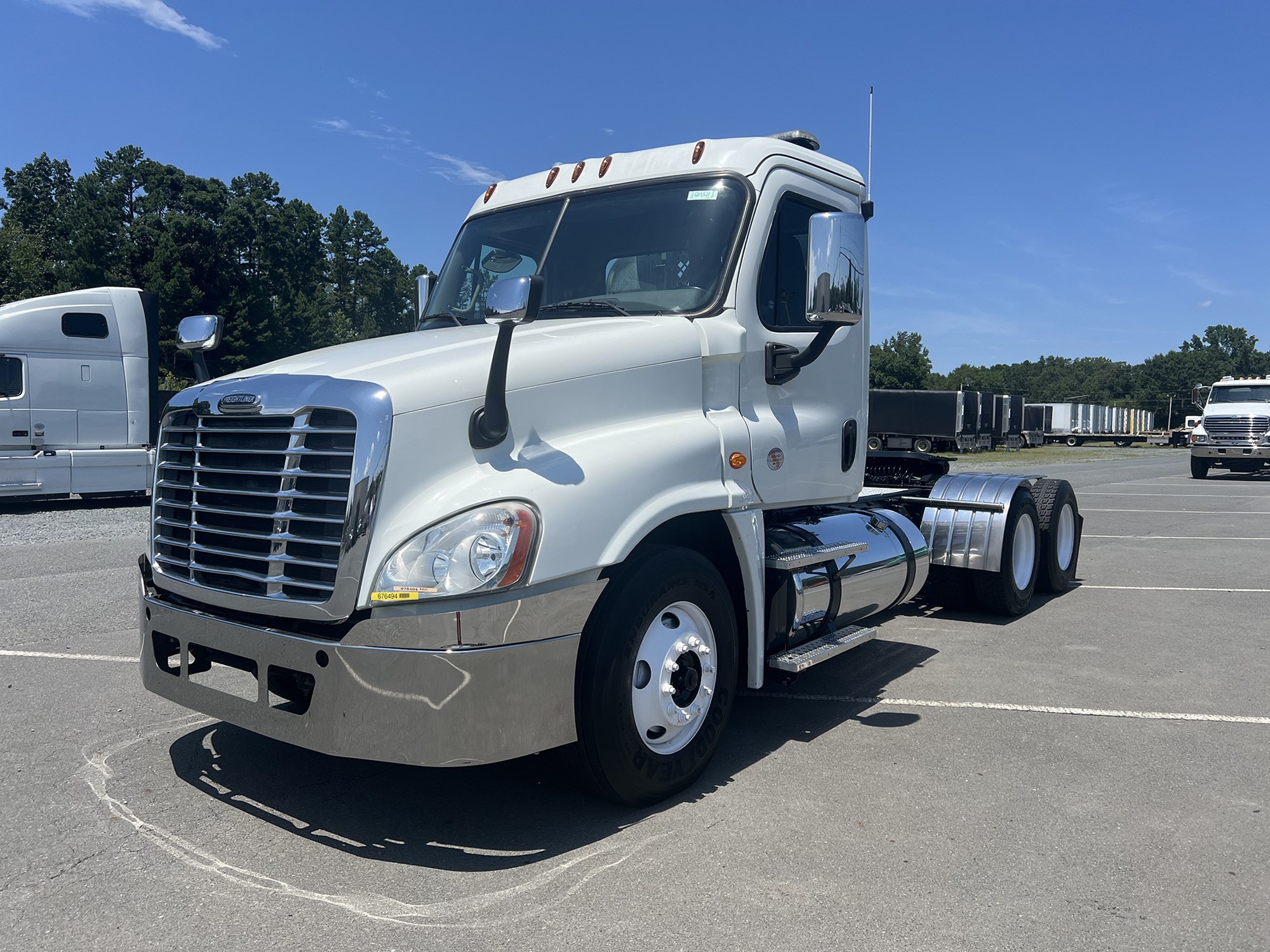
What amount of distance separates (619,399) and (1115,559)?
29.7 feet

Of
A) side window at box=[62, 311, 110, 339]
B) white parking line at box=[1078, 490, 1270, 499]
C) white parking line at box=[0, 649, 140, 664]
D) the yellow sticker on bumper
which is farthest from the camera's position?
white parking line at box=[1078, 490, 1270, 499]

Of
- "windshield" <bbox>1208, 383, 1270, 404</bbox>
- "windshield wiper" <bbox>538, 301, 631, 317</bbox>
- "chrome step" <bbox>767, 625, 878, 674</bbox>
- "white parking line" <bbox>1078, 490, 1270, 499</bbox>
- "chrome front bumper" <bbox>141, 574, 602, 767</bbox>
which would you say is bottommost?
"white parking line" <bbox>1078, 490, 1270, 499</bbox>

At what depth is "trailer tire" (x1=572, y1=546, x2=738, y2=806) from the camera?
3545mm

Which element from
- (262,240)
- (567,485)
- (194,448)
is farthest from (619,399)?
(262,240)

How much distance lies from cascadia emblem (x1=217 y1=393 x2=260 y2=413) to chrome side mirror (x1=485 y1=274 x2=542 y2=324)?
887 mm

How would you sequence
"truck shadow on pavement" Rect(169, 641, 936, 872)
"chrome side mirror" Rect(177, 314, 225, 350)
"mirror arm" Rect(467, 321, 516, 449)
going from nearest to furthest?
1. "mirror arm" Rect(467, 321, 516, 449)
2. "truck shadow on pavement" Rect(169, 641, 936, 872)
3. "chrome side mirror" Rect(177, 314, 225, 350)

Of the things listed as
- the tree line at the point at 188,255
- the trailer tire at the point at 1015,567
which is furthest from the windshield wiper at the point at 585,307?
the tree line at the point at 188,255

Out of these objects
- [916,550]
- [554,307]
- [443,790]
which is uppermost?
[554,307]

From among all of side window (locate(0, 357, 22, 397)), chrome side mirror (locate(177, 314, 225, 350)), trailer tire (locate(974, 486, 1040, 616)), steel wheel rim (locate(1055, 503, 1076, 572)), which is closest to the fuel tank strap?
trailer tire (locate(974, 486, 1040, 616))

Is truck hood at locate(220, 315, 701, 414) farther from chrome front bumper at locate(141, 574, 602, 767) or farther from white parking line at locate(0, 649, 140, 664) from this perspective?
white parking line at locate(0, 649, 140, 664)

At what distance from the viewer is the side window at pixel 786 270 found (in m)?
4.64

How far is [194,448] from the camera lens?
373 centimetres

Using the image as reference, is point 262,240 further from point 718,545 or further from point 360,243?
point 718,545

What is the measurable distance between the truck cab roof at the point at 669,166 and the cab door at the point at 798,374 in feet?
0.39
